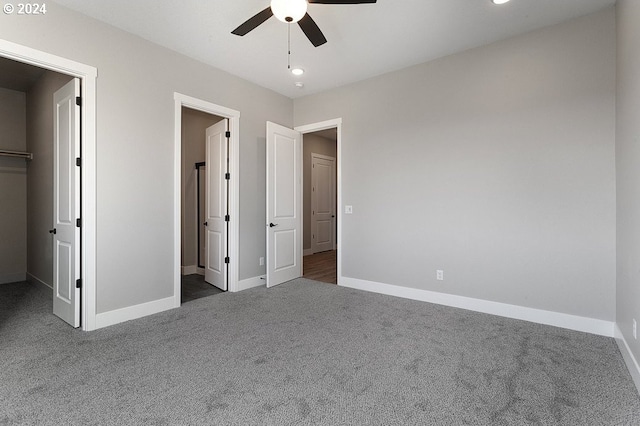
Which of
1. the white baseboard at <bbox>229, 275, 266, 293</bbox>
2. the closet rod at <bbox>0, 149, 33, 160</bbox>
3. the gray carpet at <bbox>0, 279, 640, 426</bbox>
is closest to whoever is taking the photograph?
the gray carpet at <bbox>0, 279, 640, 426</bbox>

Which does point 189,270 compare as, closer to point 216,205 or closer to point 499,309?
point 216,205

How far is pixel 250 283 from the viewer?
14.2ft

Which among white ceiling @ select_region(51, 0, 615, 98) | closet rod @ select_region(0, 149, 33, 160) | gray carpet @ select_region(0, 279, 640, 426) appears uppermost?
white ceiling @ select_region(51, 0, 615, 98)

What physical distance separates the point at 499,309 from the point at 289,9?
345 cm

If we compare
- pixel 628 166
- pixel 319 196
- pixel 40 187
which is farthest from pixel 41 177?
pixel 628 166

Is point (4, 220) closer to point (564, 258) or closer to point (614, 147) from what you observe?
point (564, 258)

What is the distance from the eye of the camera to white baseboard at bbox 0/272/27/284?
453 cm

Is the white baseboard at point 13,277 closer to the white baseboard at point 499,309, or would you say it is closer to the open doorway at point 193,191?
the open doorway at point 193,191

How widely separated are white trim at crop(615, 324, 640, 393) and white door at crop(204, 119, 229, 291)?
13.3 feet

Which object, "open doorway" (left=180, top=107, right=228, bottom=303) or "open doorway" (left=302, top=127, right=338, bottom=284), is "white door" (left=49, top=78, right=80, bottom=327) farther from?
"open doorway" (left=302, top=127, right=338, bottom=284)

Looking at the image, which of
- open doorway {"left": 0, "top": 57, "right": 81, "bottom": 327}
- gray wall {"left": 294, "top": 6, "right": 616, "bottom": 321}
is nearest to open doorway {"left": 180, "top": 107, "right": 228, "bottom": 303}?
open doorway {"left": 0, "top": 57, "right": 81, "bottom": 327}

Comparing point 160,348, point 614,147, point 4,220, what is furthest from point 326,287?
point 4,220

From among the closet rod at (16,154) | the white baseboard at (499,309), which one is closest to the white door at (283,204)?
the white baseboard at (499,309)

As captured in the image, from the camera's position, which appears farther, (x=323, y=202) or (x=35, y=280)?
(x=323, y=202)
